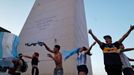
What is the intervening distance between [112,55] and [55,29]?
1159 cm

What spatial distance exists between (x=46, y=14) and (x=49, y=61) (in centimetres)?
422

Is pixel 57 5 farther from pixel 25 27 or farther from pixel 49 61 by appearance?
pixel 49 61

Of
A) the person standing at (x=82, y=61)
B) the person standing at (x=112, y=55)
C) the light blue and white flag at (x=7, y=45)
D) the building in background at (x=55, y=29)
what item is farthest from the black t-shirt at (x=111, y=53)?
the building in background at (x=55, y=29)

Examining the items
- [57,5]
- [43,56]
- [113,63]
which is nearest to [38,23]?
[57,5]

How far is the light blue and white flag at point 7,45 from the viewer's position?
9.38m

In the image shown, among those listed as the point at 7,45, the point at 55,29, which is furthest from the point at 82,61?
the point at 55,29

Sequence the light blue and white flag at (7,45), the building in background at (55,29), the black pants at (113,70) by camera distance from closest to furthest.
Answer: the black pants at (113,70) → the light blue and white flag at (7,45) → the building in background at (55,29)

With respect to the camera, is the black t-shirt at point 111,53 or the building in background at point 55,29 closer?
the black t-shirt at point 111,53

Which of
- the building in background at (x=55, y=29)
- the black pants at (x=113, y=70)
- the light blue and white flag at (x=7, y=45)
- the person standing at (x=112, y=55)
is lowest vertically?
the black pants at (x=113, y=70)

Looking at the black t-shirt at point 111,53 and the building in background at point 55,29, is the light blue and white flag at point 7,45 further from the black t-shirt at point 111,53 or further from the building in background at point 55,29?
the black t-shirt at point 111,53

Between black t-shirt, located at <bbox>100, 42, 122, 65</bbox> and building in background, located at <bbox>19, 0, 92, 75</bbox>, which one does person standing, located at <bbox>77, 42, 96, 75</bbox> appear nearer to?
black t-shirt, located at <bbox>100, 42, 122, 65</bbox>

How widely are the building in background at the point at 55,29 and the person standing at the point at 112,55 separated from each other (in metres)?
8.61

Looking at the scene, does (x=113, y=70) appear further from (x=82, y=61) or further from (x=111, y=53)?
(x=82, y=61)

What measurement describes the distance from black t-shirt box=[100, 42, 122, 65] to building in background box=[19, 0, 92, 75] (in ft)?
28.3
